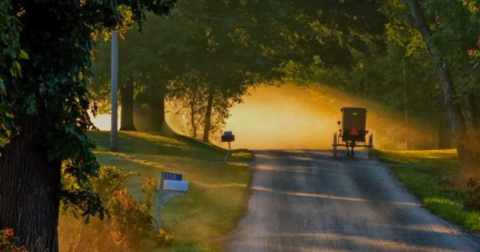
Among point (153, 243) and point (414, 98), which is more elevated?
point (414, 98)

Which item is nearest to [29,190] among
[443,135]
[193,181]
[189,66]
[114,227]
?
Result: [114,227]

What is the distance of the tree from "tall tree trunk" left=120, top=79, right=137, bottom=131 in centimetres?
3569

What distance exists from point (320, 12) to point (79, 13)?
37.8 metres

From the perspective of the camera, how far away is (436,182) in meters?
27.8

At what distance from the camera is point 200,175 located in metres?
27.6

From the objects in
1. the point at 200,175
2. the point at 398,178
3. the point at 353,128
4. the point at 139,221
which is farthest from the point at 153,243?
the point at 353,128

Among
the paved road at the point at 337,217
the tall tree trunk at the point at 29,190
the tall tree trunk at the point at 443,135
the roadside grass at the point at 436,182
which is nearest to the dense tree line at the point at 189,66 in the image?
the tall tree trunk at the point at 29,190

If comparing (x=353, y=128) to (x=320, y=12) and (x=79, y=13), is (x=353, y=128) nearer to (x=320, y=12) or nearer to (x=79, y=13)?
(x=320, y=12)

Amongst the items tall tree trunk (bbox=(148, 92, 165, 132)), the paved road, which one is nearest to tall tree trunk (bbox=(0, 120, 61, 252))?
the paved road

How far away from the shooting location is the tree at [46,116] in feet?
30.3

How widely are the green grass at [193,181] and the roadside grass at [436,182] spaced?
18.0 feet

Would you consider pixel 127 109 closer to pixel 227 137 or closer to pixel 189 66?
pixel 189 66

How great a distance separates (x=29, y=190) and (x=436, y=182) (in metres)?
20.6

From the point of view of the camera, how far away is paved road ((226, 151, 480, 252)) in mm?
15644
